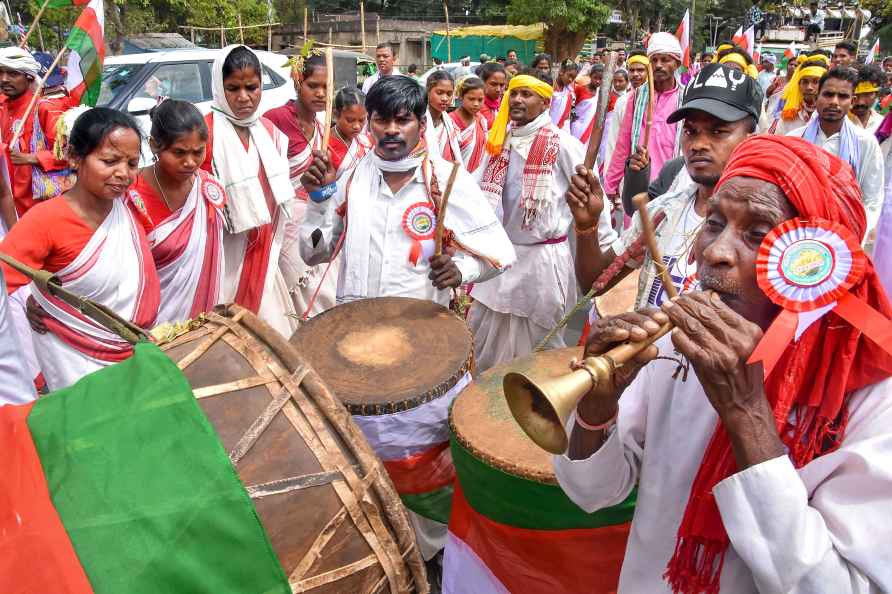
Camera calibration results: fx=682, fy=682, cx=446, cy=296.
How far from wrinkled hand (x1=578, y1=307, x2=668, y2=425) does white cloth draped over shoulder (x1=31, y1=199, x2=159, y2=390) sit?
232cm

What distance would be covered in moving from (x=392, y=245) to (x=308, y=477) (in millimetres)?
1988

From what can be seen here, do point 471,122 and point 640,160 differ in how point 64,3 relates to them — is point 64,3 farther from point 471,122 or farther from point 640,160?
point 640,160

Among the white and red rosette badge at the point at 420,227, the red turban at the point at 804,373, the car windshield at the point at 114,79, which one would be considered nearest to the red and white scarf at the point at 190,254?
the white and red rosette badge at the point at 420,227

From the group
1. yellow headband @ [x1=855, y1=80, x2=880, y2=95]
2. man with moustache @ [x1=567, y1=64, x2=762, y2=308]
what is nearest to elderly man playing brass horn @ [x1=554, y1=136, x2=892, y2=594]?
man with moustache @ [x1=567, y1=64, x2=762, y2=308]

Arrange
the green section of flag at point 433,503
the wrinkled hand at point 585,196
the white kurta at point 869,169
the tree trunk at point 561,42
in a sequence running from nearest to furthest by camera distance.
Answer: the wrinkled hand at point 585,196
the green section of flag at point 433,503
the white kurta at point 869,169
the tree trunk at point 561,42

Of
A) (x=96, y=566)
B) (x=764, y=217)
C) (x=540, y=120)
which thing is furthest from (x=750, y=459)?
(x=540, y=120)

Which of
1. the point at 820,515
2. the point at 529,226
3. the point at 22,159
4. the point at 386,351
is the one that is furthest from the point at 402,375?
the point at 22,159

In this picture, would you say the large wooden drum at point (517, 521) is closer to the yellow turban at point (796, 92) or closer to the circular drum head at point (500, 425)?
the circular drum head at point (500, 425)

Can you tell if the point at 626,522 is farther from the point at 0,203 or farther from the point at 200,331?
the point at 0,203

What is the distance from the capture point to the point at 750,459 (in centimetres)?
126

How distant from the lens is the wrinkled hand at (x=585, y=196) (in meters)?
2.94

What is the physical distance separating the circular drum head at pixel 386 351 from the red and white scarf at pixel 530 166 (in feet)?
4.77

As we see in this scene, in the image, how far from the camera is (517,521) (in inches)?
99.3

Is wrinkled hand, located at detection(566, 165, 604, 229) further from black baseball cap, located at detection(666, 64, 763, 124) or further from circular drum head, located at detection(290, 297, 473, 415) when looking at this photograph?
circular drum head, located at detection(290, 297, 473, 415)
